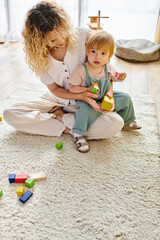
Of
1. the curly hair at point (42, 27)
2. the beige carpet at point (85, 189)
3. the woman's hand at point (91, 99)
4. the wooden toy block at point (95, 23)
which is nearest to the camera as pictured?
the beige carpet at point (85, 189)

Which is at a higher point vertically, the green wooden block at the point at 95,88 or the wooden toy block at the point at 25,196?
the green wooden block at the point at 95,88

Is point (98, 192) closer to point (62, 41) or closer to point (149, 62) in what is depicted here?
point (62, 41)

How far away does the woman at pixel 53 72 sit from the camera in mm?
1018

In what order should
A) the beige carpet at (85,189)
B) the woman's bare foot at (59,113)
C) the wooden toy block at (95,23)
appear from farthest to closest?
1. the wooden toy block at (95,23)
2. the woman's bare foot at (59,113)
3. the beige carpet at (85,189)

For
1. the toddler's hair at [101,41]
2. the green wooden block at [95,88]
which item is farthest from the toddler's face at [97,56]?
the green wooden block at [95,88]

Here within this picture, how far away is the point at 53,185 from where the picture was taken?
108cm

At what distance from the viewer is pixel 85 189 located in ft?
3.48

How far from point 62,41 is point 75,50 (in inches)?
6.4

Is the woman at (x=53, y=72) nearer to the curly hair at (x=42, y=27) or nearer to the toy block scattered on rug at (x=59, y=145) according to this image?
the curly hair at (x=42, y=27)

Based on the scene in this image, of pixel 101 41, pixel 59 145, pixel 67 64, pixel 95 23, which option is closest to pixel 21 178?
pixel 59 145

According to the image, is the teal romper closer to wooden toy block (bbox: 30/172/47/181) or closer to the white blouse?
the white blouse

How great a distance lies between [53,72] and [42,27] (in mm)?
300

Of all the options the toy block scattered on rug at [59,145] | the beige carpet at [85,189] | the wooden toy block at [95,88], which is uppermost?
the wooden toy block at [95,88]

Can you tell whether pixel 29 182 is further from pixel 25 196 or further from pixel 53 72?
pixel 53 72
